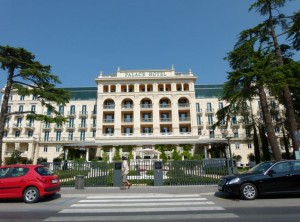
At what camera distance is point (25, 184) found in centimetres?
931

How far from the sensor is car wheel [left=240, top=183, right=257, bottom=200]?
29.5 ft

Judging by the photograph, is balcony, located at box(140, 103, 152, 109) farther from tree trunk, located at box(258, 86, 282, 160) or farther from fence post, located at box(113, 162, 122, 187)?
fence post, located at box(113, 162, 122, 187)

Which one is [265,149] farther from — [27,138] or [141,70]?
[27,138]

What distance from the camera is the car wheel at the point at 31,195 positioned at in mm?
9219

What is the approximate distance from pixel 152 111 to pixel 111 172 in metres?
31.9

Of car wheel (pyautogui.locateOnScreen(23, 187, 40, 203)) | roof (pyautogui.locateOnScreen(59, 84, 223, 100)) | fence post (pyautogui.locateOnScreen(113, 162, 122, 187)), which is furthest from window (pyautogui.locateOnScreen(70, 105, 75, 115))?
car wheel (pyautogui.locateOnScreen(23, 187, 40, 203))

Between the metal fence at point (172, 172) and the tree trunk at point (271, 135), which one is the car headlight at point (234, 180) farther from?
the tree trunk at point (271, 135)

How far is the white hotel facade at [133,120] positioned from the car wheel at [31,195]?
101ft

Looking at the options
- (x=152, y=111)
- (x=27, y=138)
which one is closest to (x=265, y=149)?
(x=152, y=111)

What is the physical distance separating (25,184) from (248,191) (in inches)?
350

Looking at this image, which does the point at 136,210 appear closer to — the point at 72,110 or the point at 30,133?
the point at 72,110

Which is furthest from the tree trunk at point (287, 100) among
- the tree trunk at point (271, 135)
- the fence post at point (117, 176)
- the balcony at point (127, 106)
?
the balcony at point (127, 106)

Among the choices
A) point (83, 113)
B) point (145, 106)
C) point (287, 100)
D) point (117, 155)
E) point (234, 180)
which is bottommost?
point (234, 180)

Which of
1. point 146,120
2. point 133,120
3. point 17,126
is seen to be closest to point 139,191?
point 133,120
